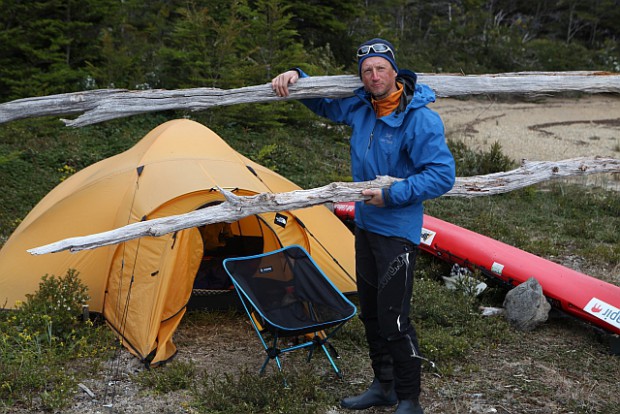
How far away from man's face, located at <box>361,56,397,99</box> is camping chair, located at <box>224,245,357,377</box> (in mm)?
1839

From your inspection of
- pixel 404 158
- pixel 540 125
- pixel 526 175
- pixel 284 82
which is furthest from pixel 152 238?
pixel 540 125

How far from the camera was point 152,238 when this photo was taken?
5.88 meters

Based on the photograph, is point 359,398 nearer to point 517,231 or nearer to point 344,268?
point 344,268

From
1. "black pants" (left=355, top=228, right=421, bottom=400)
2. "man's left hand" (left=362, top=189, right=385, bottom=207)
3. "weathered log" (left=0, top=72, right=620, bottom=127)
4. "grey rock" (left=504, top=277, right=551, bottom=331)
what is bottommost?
"grey rock" (left=504, top=277, right=551, bottom=331)

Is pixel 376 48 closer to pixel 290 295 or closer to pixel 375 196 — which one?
pixel 375 196

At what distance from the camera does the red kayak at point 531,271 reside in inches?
246

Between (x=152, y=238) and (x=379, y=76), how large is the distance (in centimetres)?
254

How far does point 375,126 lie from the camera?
4402 mm

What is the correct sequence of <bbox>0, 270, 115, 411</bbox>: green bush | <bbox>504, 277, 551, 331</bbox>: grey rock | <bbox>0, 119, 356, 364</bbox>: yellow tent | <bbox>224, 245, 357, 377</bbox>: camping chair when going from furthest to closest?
<bbox>504, 277, 551, 331</bbox>: grey rock → <bbox>0, 119, 356, 364</bbox>: yellow tent → <bbox>224, 245, 357, 377</bbox>: camping chair → <bbox>0, 270, 115, 411</bbox>: green bush

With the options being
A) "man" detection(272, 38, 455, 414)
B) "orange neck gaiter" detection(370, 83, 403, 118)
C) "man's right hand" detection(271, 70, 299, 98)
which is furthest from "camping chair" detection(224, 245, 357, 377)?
"orange neck gaiter" detection(370, 83, 403, 118)

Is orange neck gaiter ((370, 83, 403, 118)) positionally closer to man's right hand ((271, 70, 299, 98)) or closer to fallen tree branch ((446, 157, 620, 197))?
man's right hand ((271, 70, 299, 98))

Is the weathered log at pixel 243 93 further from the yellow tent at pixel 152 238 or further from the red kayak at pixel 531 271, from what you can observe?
the red kayak at pixel 531 271

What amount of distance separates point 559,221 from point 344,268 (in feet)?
14.4

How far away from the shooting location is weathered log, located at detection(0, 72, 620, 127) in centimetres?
493
